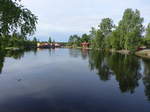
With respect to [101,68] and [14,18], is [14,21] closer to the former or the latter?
[14,18]

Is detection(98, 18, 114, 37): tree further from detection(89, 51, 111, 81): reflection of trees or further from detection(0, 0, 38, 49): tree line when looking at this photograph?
detection(0, 0, 38, 49): tree line

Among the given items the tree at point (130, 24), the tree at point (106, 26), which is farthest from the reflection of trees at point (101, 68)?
the tree at point (106, 26)

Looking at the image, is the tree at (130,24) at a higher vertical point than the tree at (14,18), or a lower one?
higher

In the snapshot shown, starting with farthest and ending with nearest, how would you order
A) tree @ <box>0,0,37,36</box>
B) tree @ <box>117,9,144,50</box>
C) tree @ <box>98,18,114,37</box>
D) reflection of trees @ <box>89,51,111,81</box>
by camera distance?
tree @ <box>98,18,114,37</box> < tree @ <box>117,9,144,50</box> < reflection of trees @ <box>89,51,111,81</box> < tree @ <box>0,0,37,36</box>

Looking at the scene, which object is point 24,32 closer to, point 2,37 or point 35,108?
point 2,37

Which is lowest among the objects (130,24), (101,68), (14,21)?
(101,68)

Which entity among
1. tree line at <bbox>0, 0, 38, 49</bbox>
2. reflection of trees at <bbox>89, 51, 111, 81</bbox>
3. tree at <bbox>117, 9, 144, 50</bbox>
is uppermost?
tree at <bbox>117, 9, 144, 50</bbox>

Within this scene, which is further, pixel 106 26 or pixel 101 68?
pixel 106 26

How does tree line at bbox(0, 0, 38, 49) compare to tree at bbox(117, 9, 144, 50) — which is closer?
tree line at bbox(0, 0, 38, 49)

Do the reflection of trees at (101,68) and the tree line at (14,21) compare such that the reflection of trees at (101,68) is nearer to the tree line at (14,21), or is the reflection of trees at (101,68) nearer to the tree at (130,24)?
the tree line at (14,21)

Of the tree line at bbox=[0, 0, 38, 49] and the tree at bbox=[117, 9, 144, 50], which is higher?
the tree at bbox=[117, 9, 144, 50]

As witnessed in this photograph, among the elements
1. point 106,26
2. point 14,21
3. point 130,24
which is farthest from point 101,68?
point 106,26

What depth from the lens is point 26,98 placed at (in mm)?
15180

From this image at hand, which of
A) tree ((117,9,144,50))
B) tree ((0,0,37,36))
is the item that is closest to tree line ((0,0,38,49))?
tree ((0,0,37,36))
